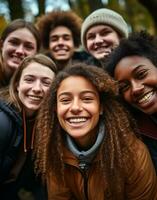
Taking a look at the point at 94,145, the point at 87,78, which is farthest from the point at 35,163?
the point at 87,78

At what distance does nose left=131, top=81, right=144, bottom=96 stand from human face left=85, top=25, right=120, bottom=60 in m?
1.19

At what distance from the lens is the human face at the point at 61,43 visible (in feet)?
17.8

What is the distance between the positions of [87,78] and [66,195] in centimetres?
111

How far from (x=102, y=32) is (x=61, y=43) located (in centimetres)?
74

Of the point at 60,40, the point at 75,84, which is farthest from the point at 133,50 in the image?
the point at 60,40

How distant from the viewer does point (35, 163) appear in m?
3.76

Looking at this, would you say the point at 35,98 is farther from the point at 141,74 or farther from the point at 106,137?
the point at 141,74

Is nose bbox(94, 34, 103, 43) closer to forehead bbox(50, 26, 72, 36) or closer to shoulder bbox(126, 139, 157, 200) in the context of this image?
forehead bbox(50, 26, 72, 36)

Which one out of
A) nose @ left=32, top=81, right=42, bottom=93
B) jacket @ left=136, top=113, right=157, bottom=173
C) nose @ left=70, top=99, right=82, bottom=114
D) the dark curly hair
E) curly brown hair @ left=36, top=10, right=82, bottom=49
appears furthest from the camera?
curly brown hair @ left=36, top=10, right=82, bottom=49

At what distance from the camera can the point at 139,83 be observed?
11.8 ft

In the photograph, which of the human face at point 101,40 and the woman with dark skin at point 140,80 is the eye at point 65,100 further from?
the human face at point 101,40

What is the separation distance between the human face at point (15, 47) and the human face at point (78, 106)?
1.55 meters

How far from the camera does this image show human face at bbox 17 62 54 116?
3.96 metres

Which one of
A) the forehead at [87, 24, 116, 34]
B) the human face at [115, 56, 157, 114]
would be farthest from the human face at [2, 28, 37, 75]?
the human face at [115, 56, 157, 114]
